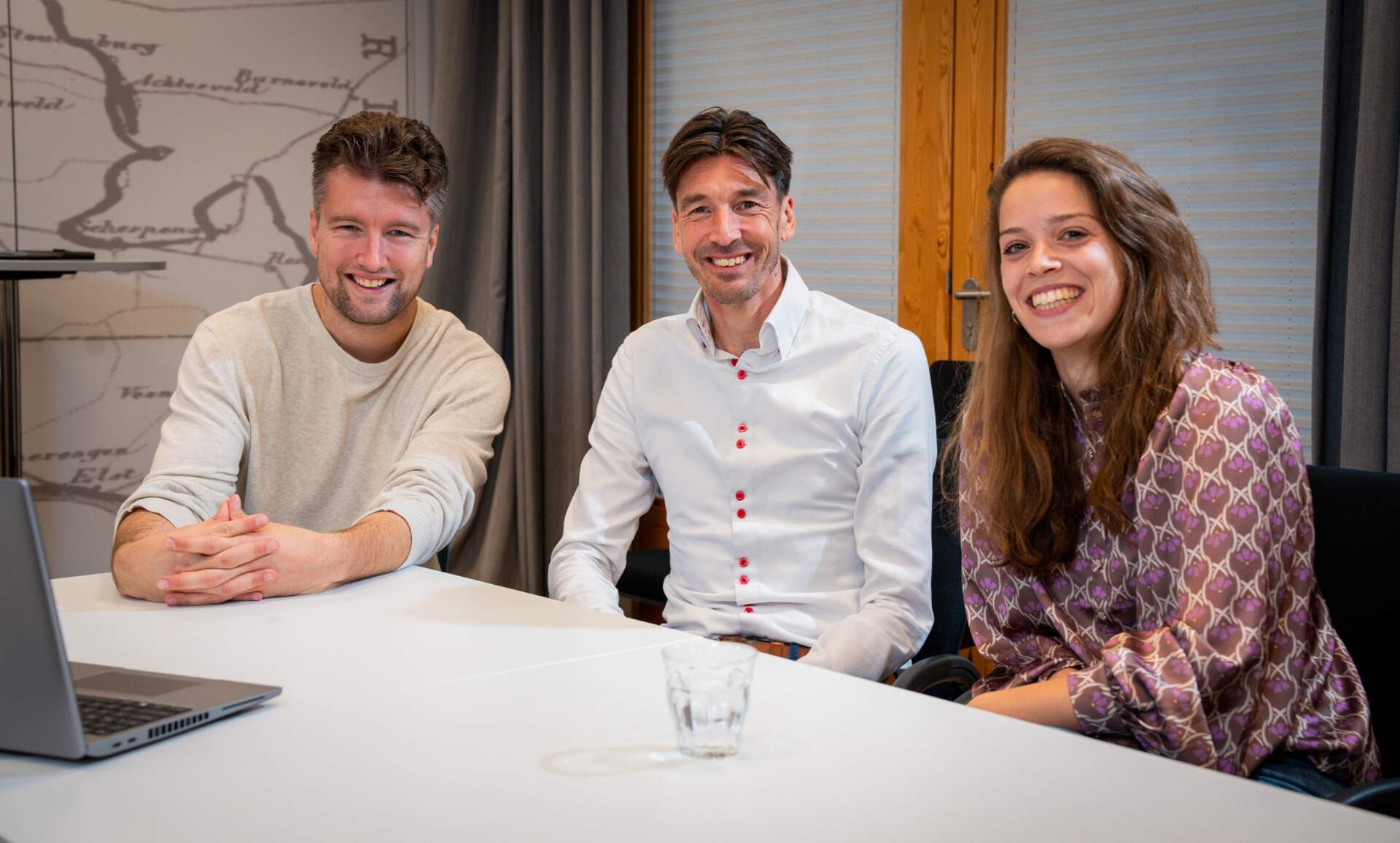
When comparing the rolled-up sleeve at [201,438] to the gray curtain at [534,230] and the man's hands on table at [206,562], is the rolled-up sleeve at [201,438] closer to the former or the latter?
the man's hands on table at [206,562]

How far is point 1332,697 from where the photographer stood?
52.6 inches

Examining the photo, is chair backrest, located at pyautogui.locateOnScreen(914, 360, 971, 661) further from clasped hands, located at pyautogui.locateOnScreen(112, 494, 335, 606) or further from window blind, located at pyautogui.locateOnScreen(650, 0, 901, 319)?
window blind, located at pyautogui.locateOnScreen(650, 0, 901, 319)

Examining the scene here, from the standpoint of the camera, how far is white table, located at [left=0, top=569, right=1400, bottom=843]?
2.93 feet

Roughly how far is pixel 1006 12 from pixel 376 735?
8.34 ft

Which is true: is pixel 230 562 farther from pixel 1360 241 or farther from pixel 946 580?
pixel 1360 241

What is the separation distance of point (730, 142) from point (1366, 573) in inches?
45.8

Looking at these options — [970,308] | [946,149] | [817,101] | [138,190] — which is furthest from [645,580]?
[138,190]

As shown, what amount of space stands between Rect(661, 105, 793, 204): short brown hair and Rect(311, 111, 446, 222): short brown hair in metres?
0.48

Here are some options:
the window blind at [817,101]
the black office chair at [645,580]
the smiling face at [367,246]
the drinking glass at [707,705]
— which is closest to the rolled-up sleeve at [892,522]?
the drinking glass at [707,705]

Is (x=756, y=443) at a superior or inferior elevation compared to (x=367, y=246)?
inferior

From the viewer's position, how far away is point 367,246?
2.19 m

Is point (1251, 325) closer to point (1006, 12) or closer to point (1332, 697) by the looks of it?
point (1006, 12)

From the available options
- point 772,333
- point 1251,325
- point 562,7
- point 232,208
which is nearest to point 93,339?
point 232,208

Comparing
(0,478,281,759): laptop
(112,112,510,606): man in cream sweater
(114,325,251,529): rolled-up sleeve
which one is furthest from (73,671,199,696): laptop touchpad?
(112,112,510,606): man in cream sweater
